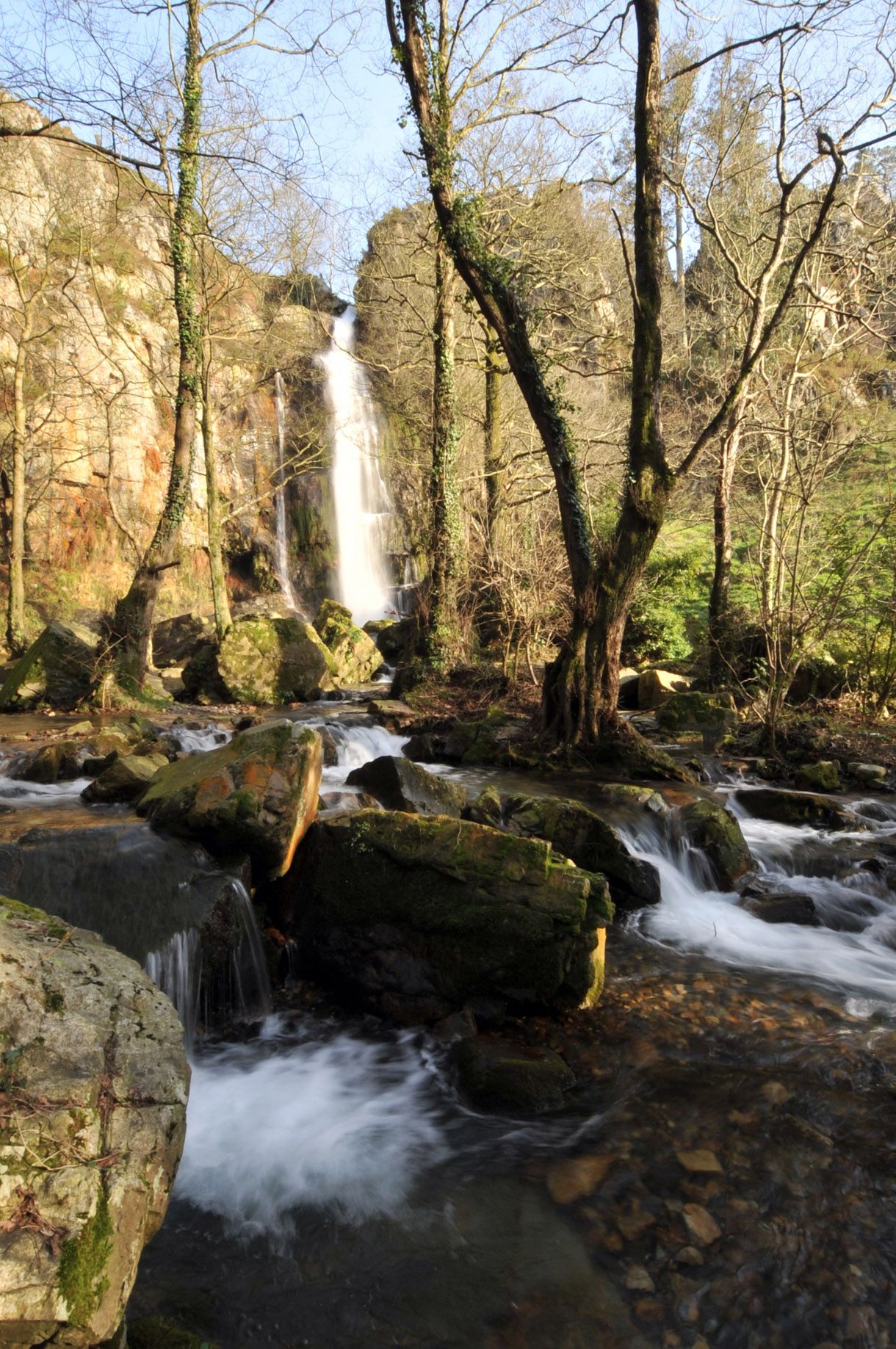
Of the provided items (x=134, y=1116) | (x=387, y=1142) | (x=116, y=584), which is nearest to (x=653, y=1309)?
(x=387, y=1142)

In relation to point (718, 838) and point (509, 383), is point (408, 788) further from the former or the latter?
point (509, 383)

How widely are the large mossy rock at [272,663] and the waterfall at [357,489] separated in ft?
36.0

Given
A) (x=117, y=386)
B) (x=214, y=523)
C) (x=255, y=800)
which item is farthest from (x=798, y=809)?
(x=117, y=386)

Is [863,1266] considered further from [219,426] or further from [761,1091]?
[219,426]

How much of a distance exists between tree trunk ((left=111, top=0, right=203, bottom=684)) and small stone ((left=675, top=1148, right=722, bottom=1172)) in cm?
1133

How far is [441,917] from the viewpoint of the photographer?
4.69 meters

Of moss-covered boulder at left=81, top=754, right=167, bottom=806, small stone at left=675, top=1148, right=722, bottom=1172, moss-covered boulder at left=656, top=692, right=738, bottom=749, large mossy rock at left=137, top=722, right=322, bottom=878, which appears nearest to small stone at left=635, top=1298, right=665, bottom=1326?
small stone at left=675, top=1148, right=722, bottom=1172

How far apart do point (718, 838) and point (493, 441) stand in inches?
467

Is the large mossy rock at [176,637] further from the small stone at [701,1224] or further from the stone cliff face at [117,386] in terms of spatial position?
the small stone at [701,1224]

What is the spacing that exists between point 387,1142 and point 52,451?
19.6 m

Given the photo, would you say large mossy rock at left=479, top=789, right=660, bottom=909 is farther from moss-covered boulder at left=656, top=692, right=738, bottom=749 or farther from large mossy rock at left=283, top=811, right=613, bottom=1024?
moss-covered boulder at left=656, top=692, right=738, bottom=749

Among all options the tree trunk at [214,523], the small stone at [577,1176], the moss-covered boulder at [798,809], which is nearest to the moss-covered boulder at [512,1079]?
the small stone at [577,1176]

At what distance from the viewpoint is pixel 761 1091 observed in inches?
150

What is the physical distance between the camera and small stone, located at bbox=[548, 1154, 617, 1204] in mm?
3189
